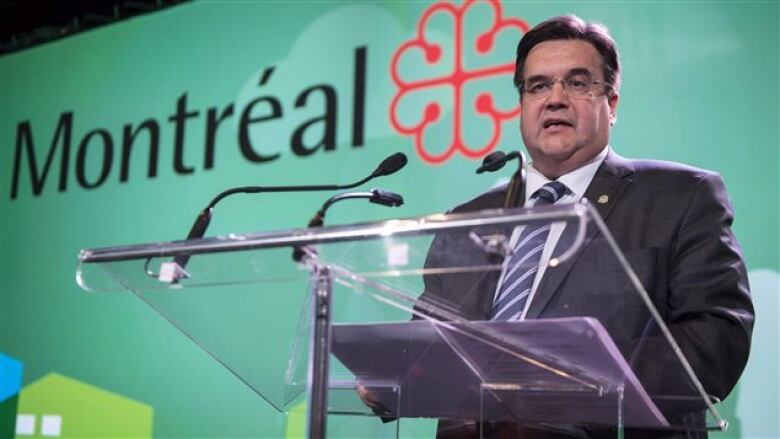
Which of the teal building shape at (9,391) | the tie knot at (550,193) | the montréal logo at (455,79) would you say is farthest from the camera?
the teal building shape at (9,391)

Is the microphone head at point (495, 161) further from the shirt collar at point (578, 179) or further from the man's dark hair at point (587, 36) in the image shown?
the man's dark hair at point (587, 36)

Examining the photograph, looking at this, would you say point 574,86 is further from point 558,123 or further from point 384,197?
point 384,197

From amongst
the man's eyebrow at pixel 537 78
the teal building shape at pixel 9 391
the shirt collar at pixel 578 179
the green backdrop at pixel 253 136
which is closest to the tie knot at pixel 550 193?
the shirt collar at pixel 578 179

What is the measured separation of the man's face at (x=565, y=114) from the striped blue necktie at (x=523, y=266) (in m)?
0.24

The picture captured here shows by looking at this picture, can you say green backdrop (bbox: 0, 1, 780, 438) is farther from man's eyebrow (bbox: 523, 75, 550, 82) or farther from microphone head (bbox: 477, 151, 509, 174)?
man's eyebrow (bbox: 523, 75, 550, 82)

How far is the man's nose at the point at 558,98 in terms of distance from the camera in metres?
2.53

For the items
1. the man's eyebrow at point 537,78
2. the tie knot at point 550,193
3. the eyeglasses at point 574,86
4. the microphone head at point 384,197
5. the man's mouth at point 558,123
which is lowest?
the microphone head at point 384,197

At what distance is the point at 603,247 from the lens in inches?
59.5

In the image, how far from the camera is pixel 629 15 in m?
3.43

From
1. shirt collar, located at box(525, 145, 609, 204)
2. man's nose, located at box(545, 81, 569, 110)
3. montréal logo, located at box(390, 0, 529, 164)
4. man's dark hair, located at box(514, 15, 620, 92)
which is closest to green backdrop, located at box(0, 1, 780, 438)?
montréal logo, located at box(390, 0, 529, 164)

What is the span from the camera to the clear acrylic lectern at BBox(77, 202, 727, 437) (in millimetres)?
1527

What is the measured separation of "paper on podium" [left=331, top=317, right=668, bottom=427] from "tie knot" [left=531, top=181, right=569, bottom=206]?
59 cm

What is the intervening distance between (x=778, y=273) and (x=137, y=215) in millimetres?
2940

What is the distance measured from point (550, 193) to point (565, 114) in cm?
33
